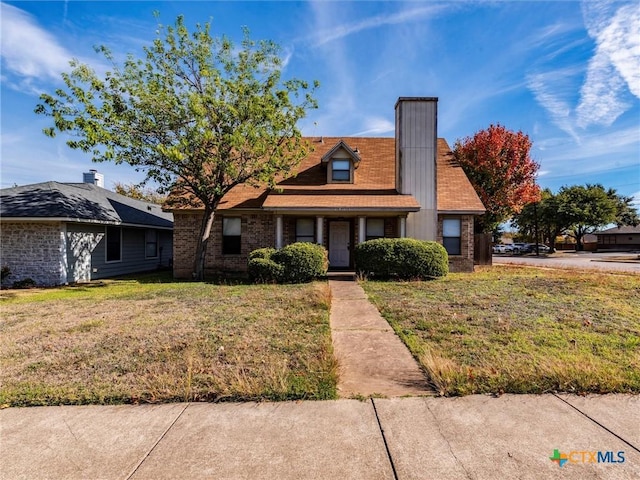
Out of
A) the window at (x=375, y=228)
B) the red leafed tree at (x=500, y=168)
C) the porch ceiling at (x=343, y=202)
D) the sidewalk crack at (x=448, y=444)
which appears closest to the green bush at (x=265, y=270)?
the porch ceiling at (x=343, y=202)

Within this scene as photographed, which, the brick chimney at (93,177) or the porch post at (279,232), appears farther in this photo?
the brick chimney at (93,177)

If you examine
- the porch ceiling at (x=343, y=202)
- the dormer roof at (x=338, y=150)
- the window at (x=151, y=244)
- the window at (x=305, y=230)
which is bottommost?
the window at (x=151, y=244)

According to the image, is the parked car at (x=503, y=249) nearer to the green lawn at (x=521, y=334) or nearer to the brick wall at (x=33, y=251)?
the green lawn at (x=521, y=334)

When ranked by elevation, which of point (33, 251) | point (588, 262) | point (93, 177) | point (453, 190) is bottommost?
point (588, 262)

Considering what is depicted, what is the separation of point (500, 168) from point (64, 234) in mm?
24386

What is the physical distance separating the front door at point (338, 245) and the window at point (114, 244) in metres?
10.0

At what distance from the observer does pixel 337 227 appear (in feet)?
51.8

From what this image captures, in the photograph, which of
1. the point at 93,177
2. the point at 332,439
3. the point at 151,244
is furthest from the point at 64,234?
the point at 332,439

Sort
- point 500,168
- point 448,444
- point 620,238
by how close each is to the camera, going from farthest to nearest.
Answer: point 620,238 < point 500,168 < point 448,444

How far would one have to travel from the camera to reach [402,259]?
479 inches

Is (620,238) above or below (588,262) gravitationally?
above

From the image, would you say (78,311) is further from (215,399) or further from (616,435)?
(616,435)

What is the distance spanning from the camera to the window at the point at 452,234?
1541cm

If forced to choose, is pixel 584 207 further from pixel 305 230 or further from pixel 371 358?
pixel 371 358
